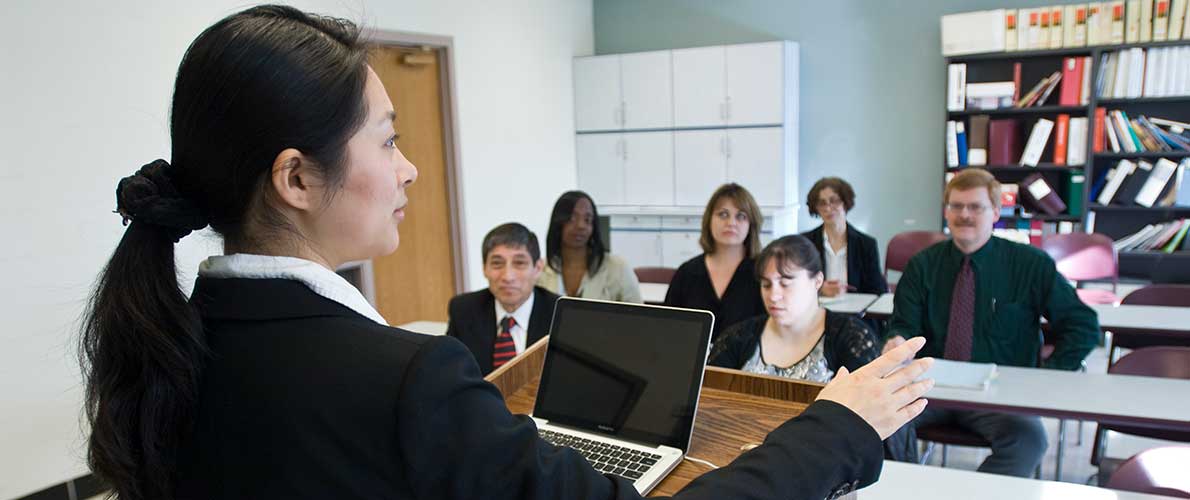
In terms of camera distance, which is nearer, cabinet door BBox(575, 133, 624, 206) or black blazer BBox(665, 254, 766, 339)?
black blazer BBox(665, 254, 766, 339)

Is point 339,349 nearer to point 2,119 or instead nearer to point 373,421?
point 373,421

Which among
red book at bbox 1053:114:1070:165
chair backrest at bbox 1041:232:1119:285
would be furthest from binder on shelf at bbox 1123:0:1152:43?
chair backrest at bbox 1041:232:1119:285

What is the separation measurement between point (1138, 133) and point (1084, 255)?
48.6 inches

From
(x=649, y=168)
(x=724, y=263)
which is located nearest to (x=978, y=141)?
(x=649, y=168)

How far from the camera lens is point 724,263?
3543mm

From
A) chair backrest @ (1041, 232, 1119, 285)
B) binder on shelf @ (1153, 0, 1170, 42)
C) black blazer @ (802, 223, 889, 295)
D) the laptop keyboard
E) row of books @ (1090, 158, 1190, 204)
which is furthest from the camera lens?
row of books @ (1090, 158, 1190, 204)

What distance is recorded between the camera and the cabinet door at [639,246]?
654 cm

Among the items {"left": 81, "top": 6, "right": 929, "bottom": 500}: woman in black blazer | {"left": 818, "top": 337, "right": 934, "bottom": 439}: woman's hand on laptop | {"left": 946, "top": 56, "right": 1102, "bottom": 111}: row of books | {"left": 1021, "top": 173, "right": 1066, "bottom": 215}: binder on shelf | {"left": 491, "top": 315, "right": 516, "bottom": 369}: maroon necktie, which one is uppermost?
{"left": 946, "top": 56, "right": 1102, "bottom": 111}: row of books

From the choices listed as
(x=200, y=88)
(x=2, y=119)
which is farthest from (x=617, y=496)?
(x=2, y=119)

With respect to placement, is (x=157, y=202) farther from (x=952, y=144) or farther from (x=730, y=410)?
(x=952, y=144)

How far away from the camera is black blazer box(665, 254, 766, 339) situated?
3312 millimetres

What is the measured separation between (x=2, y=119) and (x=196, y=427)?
10.3 feet

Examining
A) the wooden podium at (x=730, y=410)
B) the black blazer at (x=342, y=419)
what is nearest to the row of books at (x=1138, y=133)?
the wooden podium at (x=730, y=410)

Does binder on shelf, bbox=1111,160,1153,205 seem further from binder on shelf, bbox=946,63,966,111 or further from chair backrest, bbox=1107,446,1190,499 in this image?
chair backrest, bbox=1107,446,1190,499
